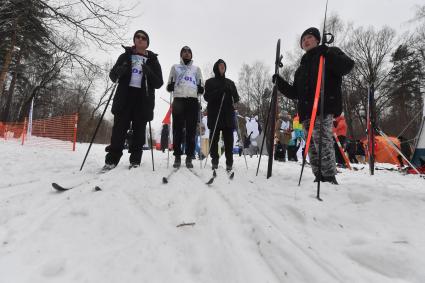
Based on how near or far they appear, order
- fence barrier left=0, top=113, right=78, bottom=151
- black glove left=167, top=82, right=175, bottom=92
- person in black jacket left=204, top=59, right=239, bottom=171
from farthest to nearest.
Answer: fence barrier left=0, top=113, right=78, bottom=151 < person in black jacket left=204, top=59, right=239, bottom=171 < black glove left=167, top=82, right=175, bottom=92

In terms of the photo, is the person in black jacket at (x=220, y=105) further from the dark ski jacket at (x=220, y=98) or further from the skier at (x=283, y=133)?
the skier at (x=283, y=133)

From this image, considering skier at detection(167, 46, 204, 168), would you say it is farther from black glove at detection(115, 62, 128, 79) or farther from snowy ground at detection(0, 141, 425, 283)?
snowy ground at detection(0, 141, 425, 283)

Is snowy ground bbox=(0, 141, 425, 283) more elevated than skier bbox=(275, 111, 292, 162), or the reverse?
skier bbox=(275, 111, 292, 162)

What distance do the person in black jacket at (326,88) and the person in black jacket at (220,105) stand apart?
159 cm

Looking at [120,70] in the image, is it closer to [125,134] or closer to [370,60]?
[125,134]

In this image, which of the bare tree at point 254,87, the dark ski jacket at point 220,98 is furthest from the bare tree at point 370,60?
the dark ski jacket at point 220,98

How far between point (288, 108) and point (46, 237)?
34.0 m

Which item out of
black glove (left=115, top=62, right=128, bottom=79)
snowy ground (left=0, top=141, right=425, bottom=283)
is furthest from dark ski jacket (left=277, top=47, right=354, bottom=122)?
black glove (left=115, top=62, right=128, bottom=79)

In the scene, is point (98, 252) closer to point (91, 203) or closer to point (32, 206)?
point (91, 203)

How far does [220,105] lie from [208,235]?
3.89 meters

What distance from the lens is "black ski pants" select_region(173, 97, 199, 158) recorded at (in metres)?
5.40

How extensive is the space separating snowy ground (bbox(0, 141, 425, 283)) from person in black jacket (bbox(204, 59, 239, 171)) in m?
2.45

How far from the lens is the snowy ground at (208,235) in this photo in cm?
168

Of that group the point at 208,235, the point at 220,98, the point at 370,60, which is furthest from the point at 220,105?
the point at 370,60
